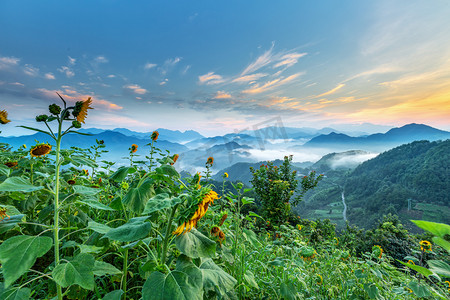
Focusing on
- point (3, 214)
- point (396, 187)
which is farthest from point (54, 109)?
point (396, 187)

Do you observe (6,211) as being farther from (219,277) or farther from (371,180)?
(371,180)

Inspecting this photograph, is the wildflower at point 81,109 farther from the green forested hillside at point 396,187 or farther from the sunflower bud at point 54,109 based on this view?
the green forested hillside at point 396,187

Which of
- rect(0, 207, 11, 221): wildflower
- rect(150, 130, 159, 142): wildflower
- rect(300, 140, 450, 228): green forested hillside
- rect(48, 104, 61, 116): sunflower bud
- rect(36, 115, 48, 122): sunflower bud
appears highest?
rect(48, 104, 61, 116): sunflower bud

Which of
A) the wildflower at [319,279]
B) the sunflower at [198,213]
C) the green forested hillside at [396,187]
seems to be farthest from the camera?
the green forested hillside at [396,187]

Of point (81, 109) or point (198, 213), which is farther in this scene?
point (81, 109)

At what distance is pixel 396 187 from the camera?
42.5 meters

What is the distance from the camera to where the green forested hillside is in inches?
Result: 1478

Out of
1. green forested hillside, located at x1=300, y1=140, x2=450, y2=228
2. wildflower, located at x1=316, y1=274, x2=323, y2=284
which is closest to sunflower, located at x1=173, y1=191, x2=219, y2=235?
wildflower, located at x1=316, y1=274, x2=323, y2=284

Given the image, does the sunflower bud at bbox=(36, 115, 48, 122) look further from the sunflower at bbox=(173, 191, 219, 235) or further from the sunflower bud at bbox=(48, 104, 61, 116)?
the sunflower at bbox=(173, 191, 219, 235)

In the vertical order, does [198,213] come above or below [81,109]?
below

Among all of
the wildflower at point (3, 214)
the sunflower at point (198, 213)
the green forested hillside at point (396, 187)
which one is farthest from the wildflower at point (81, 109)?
the green forested hillside at point (396, 187)

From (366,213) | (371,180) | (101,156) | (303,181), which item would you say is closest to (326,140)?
(371,180)

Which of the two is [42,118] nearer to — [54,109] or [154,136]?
[54,109]

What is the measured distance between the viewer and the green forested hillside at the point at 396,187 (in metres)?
37.5
